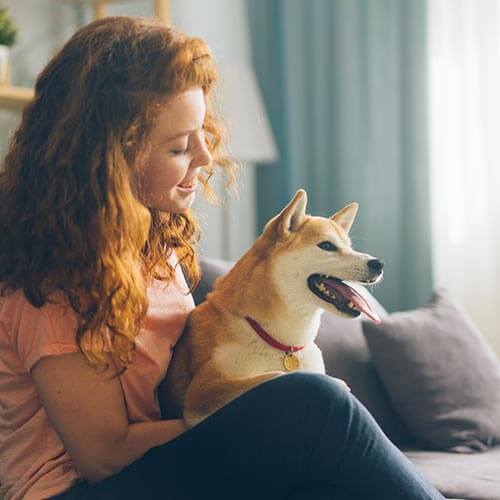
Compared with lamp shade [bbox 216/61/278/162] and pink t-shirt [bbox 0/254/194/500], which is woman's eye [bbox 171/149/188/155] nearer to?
pink t-shirt [bbox 0/254/194/500]

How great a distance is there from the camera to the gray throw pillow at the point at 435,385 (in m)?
2.02

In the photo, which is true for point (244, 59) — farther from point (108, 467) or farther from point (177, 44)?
point (108, 467)

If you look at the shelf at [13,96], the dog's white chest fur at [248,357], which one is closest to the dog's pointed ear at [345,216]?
the dog's white chest fur at [248,357]

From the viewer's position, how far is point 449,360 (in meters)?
2.09

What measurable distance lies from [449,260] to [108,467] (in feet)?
6.41

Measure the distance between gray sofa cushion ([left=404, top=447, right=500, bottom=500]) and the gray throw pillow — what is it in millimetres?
43

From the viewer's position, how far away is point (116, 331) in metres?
1.27

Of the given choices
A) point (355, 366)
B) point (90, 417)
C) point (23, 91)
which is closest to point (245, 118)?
point (23, 91)

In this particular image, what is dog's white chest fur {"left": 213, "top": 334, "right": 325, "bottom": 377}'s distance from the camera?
1.42 metres

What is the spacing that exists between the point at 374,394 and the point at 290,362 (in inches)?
25.8

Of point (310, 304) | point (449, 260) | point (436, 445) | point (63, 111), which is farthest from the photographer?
point (449, 260)

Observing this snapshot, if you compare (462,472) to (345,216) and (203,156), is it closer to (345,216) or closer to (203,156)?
(345,216)

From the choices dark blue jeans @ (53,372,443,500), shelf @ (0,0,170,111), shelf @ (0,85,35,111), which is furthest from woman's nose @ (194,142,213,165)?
shelf @ (0,85,35,111)

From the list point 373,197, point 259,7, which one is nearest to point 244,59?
point 259,7
